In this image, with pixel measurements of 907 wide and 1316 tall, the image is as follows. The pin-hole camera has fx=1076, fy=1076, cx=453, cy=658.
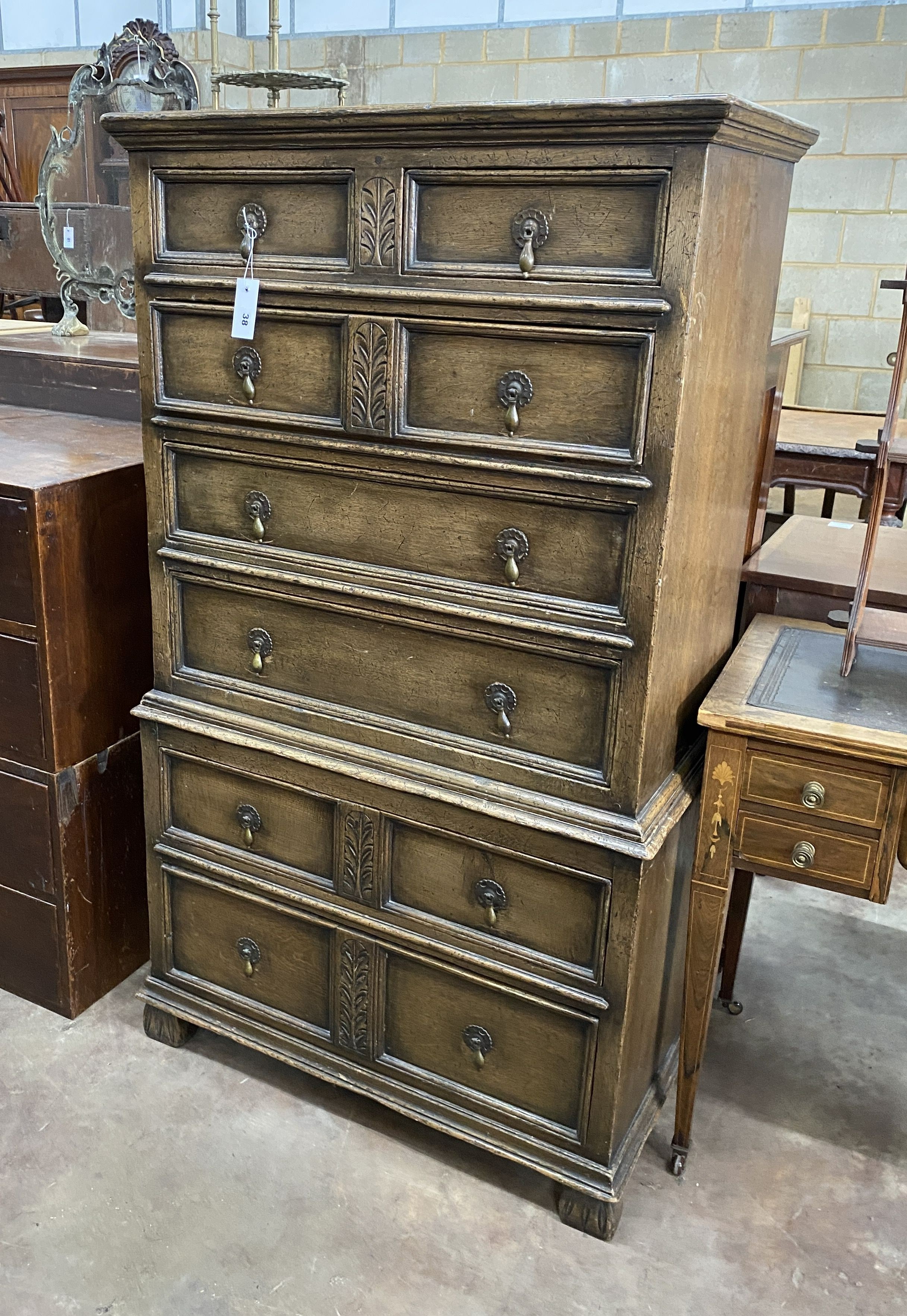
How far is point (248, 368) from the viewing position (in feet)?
5.82

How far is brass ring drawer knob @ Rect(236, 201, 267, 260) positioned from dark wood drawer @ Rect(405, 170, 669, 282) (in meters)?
0.27

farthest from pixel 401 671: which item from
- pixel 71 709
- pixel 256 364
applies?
pixel 71 709

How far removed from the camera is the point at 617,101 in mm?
1339

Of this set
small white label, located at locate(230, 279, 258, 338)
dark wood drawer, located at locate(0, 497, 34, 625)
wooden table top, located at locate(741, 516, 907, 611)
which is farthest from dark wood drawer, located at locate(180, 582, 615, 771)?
wooden table top, located at locate(741, 516, 907, 611)

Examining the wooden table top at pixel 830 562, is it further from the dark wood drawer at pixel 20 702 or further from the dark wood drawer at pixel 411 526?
the dark wood drawer at pixel 20 702

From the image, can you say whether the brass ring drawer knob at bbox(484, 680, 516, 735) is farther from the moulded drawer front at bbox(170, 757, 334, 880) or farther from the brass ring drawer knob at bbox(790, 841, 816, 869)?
the brass ring drawer knob at bbox(790, 841, 816, 869)

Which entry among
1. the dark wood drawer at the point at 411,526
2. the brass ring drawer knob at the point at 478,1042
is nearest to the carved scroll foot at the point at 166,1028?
the brass ring drawer knob at the point at 478,1042

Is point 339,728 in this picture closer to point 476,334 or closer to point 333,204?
point 476,334

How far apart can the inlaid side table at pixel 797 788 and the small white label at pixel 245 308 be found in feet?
3.12

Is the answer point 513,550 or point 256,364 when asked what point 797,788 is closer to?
point 513,550

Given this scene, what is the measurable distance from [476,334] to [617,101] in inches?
14.3

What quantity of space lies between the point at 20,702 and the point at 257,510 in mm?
713

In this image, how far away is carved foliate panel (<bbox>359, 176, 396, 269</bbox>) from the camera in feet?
5.16

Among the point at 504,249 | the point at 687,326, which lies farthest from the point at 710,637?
the point at 504,249
